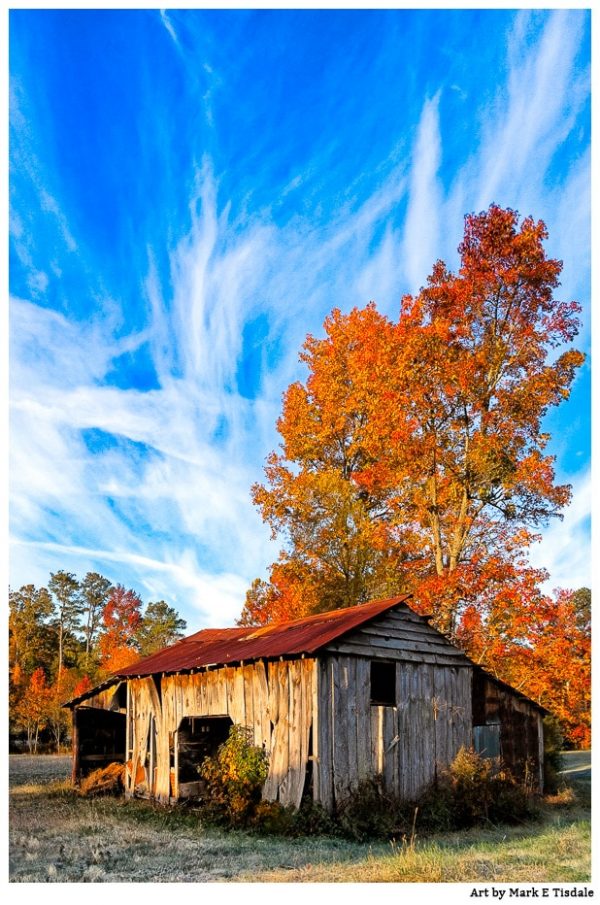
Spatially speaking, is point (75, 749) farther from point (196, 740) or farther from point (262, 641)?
point (262, 641)

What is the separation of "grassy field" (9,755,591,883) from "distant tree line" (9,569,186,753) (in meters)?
30.1

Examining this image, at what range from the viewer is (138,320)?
31375 millimetres

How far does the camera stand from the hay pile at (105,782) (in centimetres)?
2392

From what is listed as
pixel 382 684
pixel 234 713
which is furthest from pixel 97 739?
pixel 382 684

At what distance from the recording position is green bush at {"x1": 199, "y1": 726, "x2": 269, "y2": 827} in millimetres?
17109

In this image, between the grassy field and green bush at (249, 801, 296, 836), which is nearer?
the grassy field

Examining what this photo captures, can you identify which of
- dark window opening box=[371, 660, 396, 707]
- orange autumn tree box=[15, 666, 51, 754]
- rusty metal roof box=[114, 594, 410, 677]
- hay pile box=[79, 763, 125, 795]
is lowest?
orange autumn tree box=[15, 666, 51, 754]

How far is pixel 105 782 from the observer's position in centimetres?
2398

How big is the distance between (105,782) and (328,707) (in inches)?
415

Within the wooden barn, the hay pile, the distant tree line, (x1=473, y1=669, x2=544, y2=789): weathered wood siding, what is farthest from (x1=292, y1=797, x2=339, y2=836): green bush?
the distant tree line

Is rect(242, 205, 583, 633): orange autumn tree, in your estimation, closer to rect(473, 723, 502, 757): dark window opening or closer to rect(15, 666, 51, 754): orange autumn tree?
rect(473, 723, 502, 757): dark window opening

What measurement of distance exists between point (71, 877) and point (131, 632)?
4475cm

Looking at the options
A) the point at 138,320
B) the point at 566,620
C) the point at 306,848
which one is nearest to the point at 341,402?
the point at 138,320

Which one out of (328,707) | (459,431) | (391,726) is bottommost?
(391,726)
